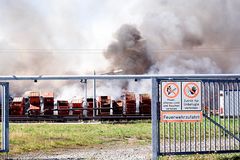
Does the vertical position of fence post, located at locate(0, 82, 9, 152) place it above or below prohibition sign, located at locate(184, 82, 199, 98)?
below

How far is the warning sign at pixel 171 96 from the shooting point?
9.77 meters

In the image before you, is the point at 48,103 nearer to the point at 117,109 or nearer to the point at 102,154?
the point at 117,109

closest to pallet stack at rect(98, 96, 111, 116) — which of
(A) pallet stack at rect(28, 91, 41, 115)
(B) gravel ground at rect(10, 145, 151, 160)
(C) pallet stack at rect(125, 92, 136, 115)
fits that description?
(C) pallet stack at rect(125, 92, 136, 115)

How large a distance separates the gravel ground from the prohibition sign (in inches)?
80.6

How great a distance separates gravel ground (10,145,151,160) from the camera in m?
11.2

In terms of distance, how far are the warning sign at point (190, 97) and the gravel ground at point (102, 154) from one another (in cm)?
188

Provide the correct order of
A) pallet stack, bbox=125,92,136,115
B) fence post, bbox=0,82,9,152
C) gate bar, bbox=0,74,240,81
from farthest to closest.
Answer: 1. pallet stack, bbox=125,92,136,115
2. fence post, bbox=0,82,9,152
3. gate bar, bbox=0,74,240,81

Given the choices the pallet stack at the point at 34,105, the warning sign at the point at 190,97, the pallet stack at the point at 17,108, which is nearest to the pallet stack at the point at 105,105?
the pallet stack at the point at 34,105

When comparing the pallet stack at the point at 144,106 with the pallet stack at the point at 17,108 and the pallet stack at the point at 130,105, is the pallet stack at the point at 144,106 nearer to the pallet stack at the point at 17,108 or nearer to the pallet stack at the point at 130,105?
the pallet stack at the point at 130,105

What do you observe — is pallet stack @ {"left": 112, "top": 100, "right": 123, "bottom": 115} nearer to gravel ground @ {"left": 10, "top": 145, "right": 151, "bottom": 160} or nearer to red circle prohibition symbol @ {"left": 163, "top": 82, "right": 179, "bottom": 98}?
gravel ground @ {"left": 10, "top": 145, "right": 151, "bottom": 160}

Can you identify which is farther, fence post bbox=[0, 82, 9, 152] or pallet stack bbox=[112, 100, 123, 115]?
pallet stack bbox=[112, 100, 123, 115]

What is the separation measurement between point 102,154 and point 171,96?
3.01 m

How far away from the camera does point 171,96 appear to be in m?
9.78

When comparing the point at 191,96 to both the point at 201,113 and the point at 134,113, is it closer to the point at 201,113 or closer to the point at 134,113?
the point at 201,113
